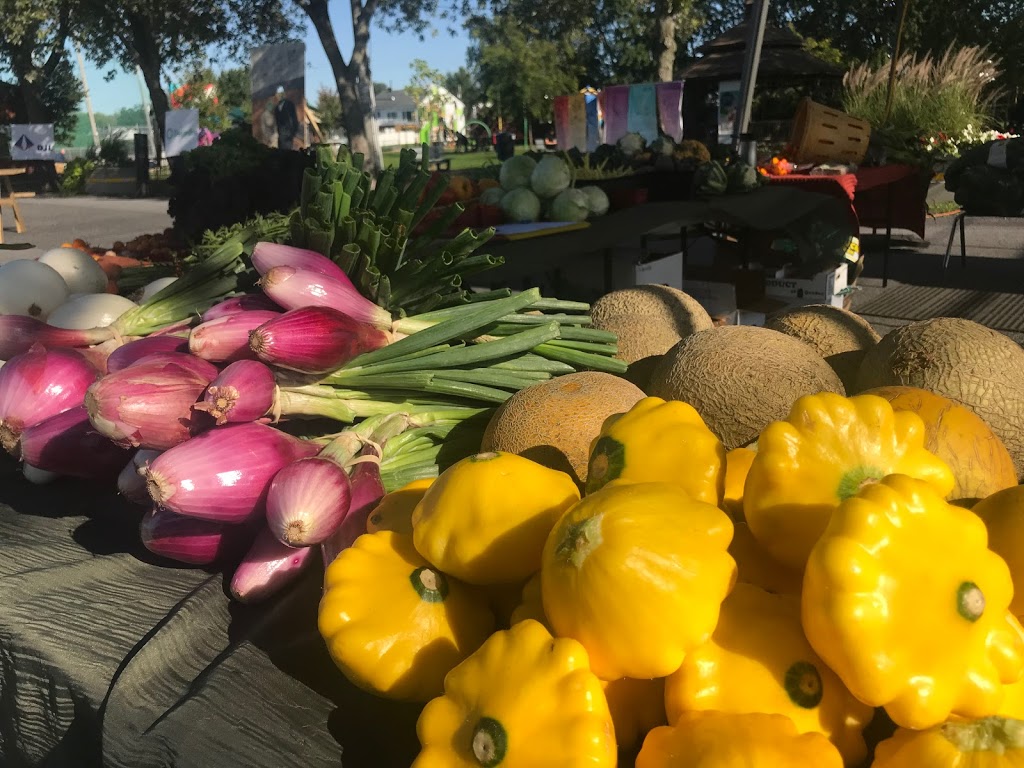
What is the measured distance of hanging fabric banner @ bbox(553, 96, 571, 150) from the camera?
14.9 metres

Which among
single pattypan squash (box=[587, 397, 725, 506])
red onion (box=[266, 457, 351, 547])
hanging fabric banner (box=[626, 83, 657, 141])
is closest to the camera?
single pattypan squash (box=[587, 397, 725, 506])

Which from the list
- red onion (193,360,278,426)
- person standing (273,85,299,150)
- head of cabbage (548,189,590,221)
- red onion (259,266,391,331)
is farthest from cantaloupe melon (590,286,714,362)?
person standing (273,85,299,150)

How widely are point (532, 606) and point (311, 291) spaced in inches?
45.7

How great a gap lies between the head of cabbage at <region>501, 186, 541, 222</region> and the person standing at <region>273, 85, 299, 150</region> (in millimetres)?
8884

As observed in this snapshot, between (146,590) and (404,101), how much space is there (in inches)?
4436

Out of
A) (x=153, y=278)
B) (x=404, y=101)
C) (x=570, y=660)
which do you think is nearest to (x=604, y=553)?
(x=570, y=660)

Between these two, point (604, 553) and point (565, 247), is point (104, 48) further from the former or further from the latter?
point (604, 553)

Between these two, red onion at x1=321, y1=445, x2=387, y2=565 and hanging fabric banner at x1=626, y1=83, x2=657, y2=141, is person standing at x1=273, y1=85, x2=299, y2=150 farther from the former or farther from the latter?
red onion at x1=321, y1=445, x2=387, y2=565

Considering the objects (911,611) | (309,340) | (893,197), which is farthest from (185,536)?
(893,197)

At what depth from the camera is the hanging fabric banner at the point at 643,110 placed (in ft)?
47.5

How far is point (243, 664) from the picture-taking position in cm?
148

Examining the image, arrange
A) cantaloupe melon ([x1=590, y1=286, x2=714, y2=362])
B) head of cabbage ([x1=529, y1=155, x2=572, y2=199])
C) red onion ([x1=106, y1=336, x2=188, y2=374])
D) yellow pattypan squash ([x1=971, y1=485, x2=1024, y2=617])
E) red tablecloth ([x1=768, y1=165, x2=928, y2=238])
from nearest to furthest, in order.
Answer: yellow pattypan squash ([x1=971, y1=485, x2=1024, y2=617])
red onion ([x1=106, y1=336, x2=188, y2=374])
cantaloupe melon ([x1=590, y1=286, x2=714, y2=362])
head of cabbage ([x1=529, y1=155, x2=572, y2=199])
red tablecloth ([x1=768, y1=165, x2=928, y2=238])

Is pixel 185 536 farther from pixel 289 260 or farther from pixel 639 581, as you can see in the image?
pixel 639 581

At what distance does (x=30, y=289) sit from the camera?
2.97m
